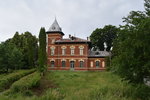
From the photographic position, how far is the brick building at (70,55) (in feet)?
133

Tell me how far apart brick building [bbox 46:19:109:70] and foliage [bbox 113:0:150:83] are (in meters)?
29.0

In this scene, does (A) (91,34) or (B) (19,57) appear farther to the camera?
(A) (91,34)

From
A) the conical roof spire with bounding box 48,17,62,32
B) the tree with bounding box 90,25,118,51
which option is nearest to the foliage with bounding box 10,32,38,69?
the conical roof spire with bounding box 48,17,62,32

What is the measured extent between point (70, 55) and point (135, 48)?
3102cm

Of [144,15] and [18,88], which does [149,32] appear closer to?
[144,15]

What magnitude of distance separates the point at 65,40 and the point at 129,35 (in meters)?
31.4

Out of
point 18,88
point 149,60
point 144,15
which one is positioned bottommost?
point 18,88

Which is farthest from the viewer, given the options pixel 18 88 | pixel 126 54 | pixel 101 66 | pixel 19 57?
pixel 101 66

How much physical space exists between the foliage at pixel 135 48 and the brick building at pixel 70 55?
2897 centimetres

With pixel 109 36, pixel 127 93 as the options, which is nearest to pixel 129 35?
pixel 127 93

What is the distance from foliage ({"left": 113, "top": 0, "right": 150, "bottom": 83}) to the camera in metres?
9.60

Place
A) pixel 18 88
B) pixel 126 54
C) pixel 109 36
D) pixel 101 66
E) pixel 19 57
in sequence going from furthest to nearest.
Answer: pixel 109 36, pixel 101 66, pixel 19 57, pixel 18 88, pixel 126 54

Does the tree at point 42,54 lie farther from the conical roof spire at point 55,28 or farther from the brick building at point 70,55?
the conical roof spire at point 55,28

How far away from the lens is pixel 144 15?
10969 mm
